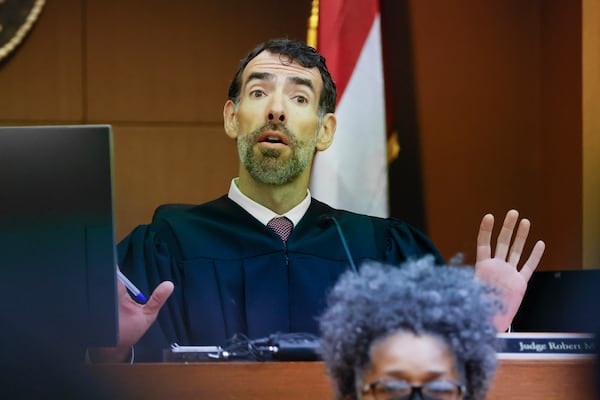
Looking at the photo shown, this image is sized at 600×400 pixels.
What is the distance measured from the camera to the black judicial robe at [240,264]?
272cm

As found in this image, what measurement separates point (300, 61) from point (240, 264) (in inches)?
A: 21.3

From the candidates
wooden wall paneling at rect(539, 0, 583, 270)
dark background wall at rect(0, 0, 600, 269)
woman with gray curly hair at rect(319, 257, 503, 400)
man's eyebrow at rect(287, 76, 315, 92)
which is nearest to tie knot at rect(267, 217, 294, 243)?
man's eyebrow at rect(287, 76, 315, 92)

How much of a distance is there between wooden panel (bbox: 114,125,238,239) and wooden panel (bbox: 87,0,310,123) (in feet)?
0.24

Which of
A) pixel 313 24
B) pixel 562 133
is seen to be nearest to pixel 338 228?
pixel 313 24

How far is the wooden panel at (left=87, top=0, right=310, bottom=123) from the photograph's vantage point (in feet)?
14.6

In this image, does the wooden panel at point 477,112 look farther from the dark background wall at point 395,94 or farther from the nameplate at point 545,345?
the nameplate at point 545,345

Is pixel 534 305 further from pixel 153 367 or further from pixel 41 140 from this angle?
pixel 41 140

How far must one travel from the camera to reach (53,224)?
191cm

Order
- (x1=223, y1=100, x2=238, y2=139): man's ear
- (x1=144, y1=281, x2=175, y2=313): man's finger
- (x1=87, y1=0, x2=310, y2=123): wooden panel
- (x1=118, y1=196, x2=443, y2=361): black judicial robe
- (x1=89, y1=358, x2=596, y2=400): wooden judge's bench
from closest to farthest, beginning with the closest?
(x1=89, y1=358, x2=596, y2=400): wooden judge's bench → (x1=144, y1=281, x2=175, y2=313): man's finger → (x1=118, y1=196, x2=443, y2=361): black judicial robe → (x1=223, y1=100, x2=238, y2=139): man's ear → (x1=87, y1=0, x2=310, y2=123): wooden panel

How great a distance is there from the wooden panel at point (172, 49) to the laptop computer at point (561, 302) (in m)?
1.70

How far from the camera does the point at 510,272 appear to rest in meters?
2.54

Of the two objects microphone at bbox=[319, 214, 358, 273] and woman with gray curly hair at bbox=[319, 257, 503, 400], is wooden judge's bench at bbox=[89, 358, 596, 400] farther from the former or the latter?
microphone at bbox=[319, 214, 358, 273]

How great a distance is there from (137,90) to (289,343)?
2541mm

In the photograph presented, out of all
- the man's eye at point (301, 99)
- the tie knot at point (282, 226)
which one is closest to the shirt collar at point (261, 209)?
the tie knot at point (282, 226)
